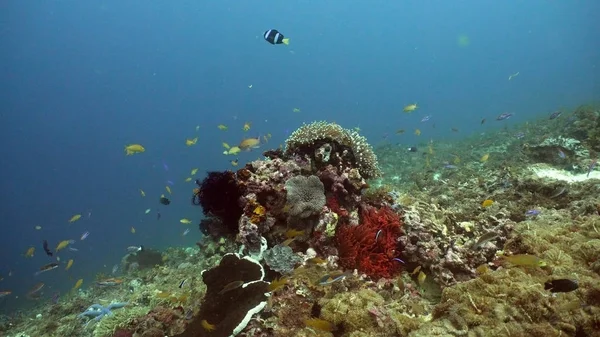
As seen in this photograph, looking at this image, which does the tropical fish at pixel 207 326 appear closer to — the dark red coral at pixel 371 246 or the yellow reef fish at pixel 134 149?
the dark red coral at pixel 371 246

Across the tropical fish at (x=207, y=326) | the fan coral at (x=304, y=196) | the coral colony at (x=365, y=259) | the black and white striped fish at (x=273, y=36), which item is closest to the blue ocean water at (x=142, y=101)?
the black and white striped fish at (x=273, y=36)

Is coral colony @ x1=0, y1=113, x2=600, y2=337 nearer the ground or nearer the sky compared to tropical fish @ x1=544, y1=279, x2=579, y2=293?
nearer the ground

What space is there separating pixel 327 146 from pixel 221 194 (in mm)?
2750

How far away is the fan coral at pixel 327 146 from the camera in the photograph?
7730mm

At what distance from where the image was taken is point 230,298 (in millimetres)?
5418

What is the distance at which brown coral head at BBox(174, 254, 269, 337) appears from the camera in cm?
486

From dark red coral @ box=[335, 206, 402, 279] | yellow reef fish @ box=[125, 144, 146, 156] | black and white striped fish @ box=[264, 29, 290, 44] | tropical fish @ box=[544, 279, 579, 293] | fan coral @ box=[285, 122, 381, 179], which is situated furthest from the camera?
yellow reef fish @ box=[125, 144, 146, 156]

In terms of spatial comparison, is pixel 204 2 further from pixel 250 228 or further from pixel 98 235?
pixel 250 228

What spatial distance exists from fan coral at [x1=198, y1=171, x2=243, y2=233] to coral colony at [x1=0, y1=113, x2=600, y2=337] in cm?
2

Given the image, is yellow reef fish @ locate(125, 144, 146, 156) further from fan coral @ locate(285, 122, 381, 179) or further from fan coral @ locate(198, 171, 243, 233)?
fan coral @ locate(198, 171, 243, 233)

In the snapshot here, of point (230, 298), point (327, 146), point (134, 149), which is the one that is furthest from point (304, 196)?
point (134, 149)

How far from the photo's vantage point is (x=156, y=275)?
1341cm

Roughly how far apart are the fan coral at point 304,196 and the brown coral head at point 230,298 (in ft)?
4.33

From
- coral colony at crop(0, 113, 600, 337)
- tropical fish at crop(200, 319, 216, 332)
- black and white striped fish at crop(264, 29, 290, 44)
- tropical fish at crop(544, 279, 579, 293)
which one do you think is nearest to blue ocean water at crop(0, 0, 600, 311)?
black and white striped fish at crop(264, 29, 290, 44)
